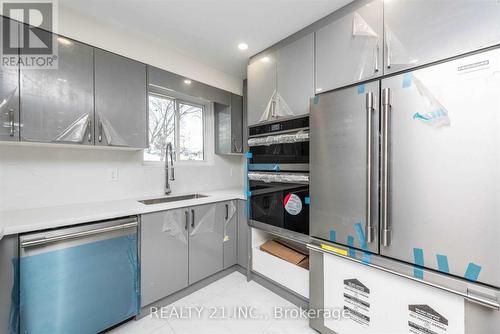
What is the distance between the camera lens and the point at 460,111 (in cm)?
102

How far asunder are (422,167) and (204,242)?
6.09ft

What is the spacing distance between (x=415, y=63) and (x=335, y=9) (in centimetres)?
77

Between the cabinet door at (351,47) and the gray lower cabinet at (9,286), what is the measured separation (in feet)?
7.31

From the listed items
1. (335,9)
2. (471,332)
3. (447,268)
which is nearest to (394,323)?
(471,332)

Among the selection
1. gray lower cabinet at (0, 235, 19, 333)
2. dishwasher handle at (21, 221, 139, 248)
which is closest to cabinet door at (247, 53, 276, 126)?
dishwasher handle at (21, 221, 139, 248)

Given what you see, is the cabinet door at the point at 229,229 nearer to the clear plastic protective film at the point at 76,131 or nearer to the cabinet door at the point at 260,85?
the cabinet door at the point at 260,85

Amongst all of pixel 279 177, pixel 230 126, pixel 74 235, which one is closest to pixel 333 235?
pixel 279 177

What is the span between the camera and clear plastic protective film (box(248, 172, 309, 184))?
5.66 ft

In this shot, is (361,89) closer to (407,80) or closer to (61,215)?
(407,80)

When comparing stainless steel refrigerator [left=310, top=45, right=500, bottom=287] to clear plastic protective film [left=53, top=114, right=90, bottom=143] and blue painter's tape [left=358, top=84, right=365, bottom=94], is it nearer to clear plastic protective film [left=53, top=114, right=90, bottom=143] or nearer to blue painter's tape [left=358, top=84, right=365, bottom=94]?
blue painter's tape [left=358, top=84, right=365, bottom=94]

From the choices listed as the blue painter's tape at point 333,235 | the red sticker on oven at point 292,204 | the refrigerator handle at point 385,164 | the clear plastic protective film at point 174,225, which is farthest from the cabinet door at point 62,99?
the refrigerator handle at point 385,164

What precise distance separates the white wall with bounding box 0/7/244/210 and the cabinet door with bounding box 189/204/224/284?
64 cm

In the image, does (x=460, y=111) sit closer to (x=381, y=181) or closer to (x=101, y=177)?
(x=381, y=181)

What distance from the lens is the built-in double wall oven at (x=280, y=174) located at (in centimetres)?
174
